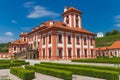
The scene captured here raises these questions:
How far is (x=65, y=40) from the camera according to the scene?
42.3 meters

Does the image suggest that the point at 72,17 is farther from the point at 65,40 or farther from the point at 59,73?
the point at 59,73

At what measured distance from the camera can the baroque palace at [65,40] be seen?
4100 centimetres

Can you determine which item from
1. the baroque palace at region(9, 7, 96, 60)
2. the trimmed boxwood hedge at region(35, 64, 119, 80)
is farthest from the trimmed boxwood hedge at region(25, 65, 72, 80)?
the baroque palace at region(9, 7, 96, 60)

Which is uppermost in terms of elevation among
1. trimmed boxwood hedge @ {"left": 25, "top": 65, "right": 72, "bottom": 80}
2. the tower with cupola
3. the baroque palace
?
the tower with cupola

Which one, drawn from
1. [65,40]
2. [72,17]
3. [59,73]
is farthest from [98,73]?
[72,17]

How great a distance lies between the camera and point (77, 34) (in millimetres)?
45781

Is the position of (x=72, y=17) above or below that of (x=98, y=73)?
above

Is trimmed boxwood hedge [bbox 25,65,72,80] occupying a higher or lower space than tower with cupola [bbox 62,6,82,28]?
lower

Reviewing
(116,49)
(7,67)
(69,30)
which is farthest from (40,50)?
(116,49)

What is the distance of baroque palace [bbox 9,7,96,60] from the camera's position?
41.0 meters

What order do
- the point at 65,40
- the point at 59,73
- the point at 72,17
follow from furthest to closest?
the point at 72,17 → the point at 65,40 → the point at 59,73

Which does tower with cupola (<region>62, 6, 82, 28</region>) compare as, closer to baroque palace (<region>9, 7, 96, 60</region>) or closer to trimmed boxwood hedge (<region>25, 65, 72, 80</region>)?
baroque palace (<region>9, 7, 96, 60</region>)

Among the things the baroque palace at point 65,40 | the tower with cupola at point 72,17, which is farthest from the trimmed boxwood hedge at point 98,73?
the tower with cupola at point 72,17

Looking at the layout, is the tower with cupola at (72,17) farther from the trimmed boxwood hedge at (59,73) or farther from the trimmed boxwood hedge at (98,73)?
the trimmed boxwood hedge at (98,73)
